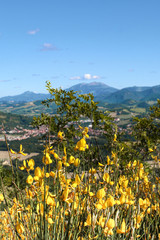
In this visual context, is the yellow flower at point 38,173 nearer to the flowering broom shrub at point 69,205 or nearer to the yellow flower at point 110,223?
the flowering broom shrub at point 69,205

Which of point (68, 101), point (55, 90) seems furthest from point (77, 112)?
point (55, 90)

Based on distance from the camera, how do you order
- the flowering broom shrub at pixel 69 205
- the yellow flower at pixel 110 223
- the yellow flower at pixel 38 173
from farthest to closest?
1. the yellow flower at pixel 38 173
2. the flowering broom shrub at pixel 69 205
3. the yellow flower at pixel 110 223

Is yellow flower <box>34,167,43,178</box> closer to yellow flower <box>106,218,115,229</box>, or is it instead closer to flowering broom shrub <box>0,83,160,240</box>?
flowering broom shrub <box>0,83,160,240</box>

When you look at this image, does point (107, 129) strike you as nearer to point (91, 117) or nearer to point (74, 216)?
point (91, 117)

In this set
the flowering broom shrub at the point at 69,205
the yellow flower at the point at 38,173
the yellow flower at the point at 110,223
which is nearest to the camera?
the yellow flower at the point at 110,223

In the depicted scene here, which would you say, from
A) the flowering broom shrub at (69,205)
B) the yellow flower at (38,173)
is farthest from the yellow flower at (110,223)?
the yellow flower at (38,173)

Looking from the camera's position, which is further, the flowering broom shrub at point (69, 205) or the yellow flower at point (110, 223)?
the flowering broom shrub at point (69, 205)

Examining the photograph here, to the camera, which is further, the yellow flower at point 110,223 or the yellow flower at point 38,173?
the yellow flower at point 38,173

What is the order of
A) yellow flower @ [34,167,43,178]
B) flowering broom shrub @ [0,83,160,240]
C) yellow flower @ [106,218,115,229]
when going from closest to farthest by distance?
yellow flower @ [106,218,115,229], flowering broom shrub @ [0,83,160,240], yellow flower @ [34,167,43,178]

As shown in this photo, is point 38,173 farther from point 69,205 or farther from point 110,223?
point 110,223

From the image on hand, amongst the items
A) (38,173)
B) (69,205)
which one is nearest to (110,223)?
(69,205)

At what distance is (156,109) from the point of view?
22.4ft

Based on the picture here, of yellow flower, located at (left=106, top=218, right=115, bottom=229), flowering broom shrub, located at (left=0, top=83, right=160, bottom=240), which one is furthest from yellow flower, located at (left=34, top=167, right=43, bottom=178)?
yellow flower, located at (left=106, top=218, right=115, bottom=229)

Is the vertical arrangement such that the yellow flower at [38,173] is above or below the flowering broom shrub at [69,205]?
above
